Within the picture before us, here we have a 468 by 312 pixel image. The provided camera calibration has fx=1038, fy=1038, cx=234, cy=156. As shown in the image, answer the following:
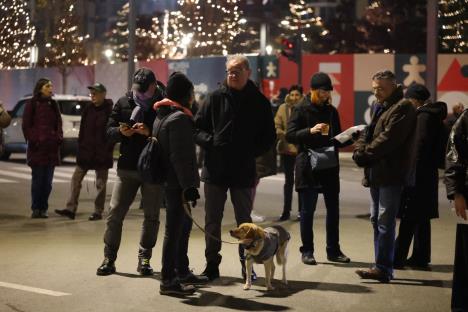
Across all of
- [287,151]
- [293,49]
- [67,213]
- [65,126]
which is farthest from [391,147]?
[293,49]

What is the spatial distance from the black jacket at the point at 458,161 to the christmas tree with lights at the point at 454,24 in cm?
3930

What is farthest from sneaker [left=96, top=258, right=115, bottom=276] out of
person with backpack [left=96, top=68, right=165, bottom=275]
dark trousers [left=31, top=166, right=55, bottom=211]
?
dark trousers [left=31, top=166, right=55, bottom=211]

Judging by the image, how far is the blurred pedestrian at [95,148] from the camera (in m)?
13.6

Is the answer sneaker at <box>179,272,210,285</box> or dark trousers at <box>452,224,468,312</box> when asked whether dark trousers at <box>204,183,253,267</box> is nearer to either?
sneaker at <box>179,272,210,285</box>

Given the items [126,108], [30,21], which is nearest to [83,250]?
[126,108]

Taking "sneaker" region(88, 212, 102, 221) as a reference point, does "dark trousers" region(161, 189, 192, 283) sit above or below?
above

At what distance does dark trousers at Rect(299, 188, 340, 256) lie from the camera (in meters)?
10.4

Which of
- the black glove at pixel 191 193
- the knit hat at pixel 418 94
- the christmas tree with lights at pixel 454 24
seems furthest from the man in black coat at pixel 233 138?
the christmas tree with lights at pixel 454 24

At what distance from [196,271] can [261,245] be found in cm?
131

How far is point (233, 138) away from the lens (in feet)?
29.9

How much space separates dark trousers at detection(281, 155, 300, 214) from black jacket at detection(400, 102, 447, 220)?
13.0 ft

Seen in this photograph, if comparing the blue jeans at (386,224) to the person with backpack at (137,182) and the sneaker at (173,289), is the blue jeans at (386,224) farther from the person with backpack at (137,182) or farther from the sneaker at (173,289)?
the person with backpack at (137,182)

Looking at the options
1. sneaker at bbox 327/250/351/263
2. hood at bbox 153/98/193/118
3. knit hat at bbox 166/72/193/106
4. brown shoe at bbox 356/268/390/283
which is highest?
knit hat at bbox 166/72/193/106

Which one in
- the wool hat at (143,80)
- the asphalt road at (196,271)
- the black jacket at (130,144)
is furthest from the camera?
the black jacket at (130,144)
